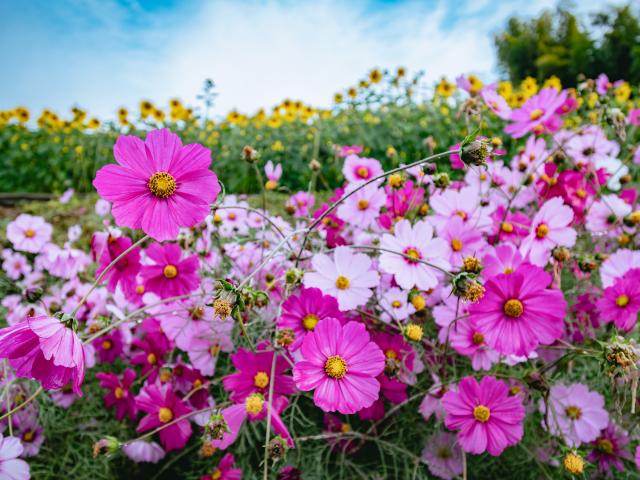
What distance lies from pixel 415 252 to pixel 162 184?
1.33 ft

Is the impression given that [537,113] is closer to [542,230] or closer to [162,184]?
[542,230]

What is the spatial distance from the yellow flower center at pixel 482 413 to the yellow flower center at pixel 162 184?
1.73 ft

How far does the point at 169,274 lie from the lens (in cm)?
85

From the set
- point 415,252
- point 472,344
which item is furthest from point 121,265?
point 472,344

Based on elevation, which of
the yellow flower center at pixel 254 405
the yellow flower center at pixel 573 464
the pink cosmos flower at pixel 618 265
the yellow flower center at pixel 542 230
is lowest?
the yellow flower center at pixel 573 464

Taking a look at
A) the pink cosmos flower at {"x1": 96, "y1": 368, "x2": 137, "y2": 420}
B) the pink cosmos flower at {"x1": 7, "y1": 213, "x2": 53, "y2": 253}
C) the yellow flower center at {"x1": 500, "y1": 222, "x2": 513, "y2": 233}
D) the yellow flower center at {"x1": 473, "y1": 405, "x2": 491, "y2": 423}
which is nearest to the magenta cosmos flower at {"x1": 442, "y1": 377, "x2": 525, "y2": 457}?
the yellow flower center at {"x1": 473, "y1": 405, "x2": 491, "y2": 423}

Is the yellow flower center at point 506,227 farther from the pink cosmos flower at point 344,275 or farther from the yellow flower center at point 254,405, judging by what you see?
the yellow flower center at point 254,405

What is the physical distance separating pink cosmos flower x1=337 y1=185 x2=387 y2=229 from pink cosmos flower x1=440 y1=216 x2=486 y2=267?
0.45 feet

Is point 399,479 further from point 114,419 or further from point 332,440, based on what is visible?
point 114,419

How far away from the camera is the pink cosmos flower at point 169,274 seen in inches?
33.3

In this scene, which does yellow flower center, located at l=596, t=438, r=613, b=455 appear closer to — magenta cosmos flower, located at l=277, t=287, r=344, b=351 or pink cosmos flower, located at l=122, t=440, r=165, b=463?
magenta cosmos flower, located at l=277, t=287, r=344, b=351

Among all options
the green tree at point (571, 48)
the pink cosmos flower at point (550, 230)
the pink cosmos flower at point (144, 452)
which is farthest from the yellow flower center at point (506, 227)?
the green tree at point (571, 48)

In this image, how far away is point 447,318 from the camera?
81cm

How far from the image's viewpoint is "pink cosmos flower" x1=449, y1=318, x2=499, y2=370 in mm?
793
